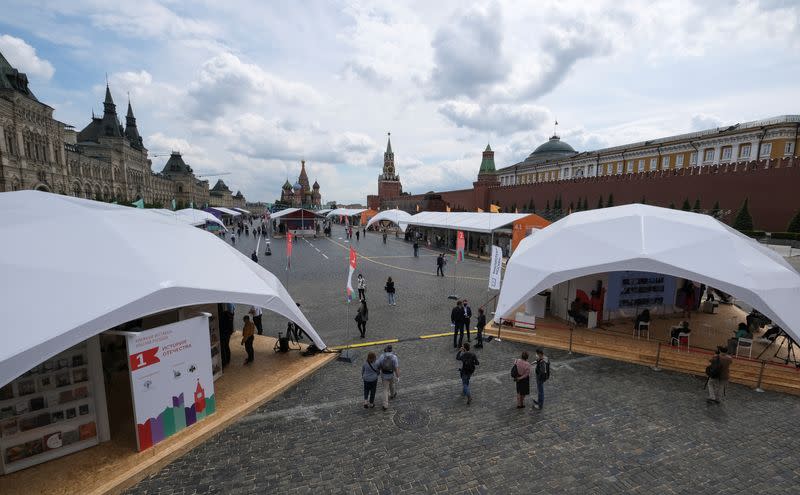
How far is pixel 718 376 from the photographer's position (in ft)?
24.6

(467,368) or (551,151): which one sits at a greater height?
(551,151)

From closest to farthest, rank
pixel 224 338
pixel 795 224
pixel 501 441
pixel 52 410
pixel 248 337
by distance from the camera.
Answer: pixel 52 410 → pixel 501 441 → pixel 224 338 → pixel 248 337 → pixel 795 224

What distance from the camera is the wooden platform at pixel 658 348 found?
8.75 m

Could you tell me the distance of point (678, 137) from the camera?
51938 mm

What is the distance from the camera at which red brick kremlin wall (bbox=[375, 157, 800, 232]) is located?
28.1 metres

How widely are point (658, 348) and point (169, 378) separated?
11.0 meters

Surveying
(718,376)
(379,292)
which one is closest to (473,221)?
(379,292)

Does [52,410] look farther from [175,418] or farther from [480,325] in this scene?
[480,325]

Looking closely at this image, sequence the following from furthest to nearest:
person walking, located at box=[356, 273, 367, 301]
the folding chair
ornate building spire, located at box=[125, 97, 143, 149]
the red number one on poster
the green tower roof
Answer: ornate building spire, located at box=[125, 97, 143, 149] < the green tower roof < person walking, located at box=[356, 273, 367, 301] < the folding chair < the red number one on poster

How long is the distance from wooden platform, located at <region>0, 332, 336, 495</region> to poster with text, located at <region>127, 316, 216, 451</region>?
25 cm

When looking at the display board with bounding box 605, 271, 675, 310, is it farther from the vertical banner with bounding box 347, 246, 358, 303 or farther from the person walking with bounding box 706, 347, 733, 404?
the vertical banner with bounding box 347, 246, 358, 303

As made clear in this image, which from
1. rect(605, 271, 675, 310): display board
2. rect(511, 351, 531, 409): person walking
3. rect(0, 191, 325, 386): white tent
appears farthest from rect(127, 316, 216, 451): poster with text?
rect(605, 271, 675, 310): display board

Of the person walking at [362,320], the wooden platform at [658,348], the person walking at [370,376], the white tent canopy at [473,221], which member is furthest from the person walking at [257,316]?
the white tent canopy at [473,221]

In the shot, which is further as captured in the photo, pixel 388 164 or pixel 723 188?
pixel 388 164
